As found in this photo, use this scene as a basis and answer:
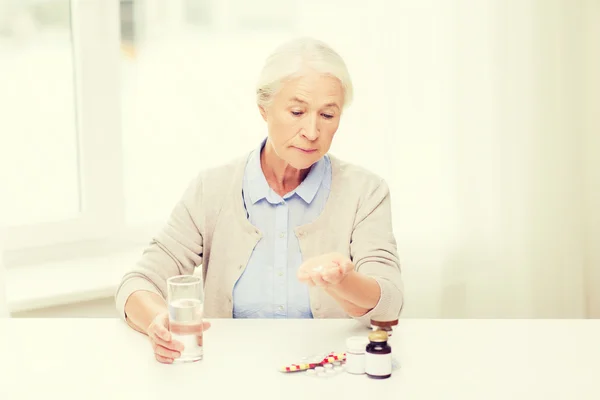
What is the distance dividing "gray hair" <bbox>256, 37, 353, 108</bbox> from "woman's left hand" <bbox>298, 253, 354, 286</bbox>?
19.6 inches

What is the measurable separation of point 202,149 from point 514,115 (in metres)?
1.02

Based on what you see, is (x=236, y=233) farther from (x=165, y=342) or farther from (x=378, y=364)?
(x=378, y=364)

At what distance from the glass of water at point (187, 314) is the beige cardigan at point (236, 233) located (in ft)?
1.15

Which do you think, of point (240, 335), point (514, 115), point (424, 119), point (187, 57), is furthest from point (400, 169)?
point (240, 335)

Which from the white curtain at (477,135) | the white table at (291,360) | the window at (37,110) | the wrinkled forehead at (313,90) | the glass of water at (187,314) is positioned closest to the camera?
the white table at (291,360)

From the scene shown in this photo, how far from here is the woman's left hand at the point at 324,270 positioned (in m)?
1.44

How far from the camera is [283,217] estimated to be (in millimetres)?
1928

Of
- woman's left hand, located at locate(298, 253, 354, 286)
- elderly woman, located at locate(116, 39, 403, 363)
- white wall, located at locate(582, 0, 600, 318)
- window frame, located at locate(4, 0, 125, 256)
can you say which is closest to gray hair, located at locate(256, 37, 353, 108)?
elderly woman, located at locate(116, 39, 403, 363)

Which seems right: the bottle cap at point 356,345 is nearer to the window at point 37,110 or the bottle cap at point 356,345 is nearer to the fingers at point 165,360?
the fingers at point 165,360

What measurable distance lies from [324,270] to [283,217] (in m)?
0.50

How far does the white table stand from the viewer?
4.42 feet

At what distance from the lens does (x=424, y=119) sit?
2.62m

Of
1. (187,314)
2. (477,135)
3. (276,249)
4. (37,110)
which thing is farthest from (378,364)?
(37,110)

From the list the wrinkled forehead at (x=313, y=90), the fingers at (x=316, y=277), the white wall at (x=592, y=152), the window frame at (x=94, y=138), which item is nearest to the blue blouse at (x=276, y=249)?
the wrinkled forehead at (x=313, y=90)
